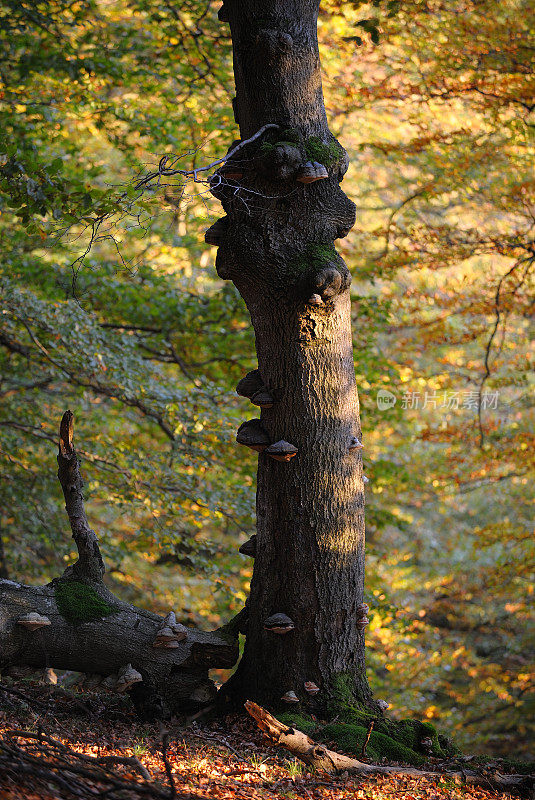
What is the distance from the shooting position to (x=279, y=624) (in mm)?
3244

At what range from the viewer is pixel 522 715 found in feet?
33.1

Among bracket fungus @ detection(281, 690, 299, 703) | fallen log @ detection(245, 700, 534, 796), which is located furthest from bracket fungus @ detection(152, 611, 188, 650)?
fallen log @ detection(245, 700, 534, 796)

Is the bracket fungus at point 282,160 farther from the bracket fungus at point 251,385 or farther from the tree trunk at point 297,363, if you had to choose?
the bracket fungus at point 251,385

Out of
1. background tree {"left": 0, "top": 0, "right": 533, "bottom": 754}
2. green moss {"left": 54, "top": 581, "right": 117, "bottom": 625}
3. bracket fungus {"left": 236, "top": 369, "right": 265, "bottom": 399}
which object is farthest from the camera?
background tree {"left": 0, "top": 0, "right": 533, "bottom": 754}

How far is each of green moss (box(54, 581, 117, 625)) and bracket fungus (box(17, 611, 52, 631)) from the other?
14cm

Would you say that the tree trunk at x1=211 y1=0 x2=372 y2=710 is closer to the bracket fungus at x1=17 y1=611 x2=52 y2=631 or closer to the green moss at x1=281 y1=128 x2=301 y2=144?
the green moss at x1=281 y1=128 x2=301 y2=144

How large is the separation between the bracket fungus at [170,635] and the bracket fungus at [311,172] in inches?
92.8

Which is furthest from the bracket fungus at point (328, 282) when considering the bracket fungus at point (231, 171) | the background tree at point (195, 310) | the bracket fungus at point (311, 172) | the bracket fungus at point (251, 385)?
the background tree at point (195, 310)

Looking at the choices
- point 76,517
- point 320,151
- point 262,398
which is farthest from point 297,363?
point 76,517

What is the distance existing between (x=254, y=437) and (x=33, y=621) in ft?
4.56

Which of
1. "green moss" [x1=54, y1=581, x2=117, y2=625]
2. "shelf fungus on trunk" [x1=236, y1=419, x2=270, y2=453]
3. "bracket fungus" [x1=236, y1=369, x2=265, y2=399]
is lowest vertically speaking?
"green moss" [x1=54, y1=581, x2=117, y2=625]

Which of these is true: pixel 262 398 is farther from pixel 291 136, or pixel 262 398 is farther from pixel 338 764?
pixel 338 764

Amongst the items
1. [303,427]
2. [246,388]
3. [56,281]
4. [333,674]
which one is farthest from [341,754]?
[56,281]

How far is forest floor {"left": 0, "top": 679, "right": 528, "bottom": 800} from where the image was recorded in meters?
2.20
